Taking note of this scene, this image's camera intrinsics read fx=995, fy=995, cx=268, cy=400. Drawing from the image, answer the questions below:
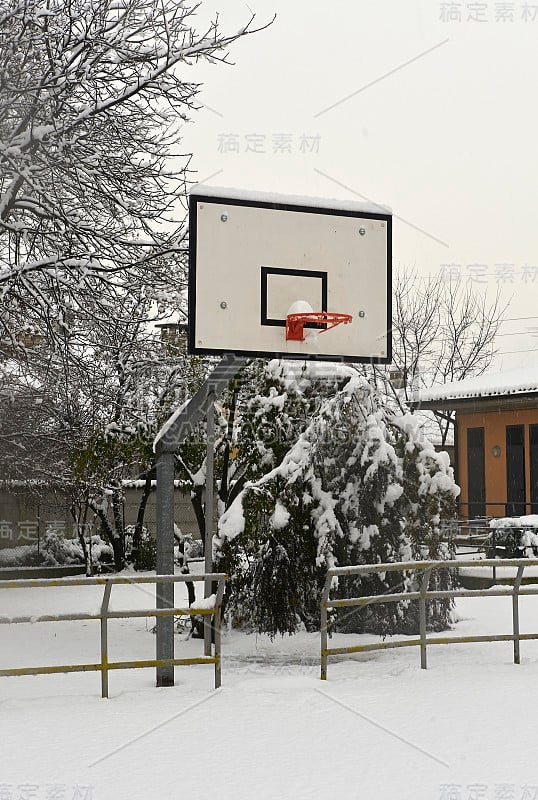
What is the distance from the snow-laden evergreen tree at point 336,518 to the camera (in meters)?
12.1

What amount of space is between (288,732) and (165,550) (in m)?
2.52

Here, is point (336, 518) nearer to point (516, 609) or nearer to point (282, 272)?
point (516, 609)

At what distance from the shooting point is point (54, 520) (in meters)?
23.5

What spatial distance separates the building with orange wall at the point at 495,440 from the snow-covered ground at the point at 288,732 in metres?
11.8

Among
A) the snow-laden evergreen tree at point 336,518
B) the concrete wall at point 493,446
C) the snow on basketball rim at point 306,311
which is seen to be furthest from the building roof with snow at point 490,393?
the snow on basketball rim at point 306,311

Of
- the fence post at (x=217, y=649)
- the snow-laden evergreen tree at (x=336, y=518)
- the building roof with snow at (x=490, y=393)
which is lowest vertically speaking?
the fence post at (x=217, y=649)

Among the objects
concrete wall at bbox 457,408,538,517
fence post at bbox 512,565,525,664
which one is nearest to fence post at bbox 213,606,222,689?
fence post at bbox 512,565,525,664

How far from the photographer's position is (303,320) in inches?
372

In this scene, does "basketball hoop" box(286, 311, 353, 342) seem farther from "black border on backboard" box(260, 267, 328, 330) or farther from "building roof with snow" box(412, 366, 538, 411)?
"building roof with snow" box(412, 366, 538, 411)

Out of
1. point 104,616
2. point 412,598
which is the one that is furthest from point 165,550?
point 412,598

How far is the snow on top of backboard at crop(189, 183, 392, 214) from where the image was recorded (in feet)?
30.8

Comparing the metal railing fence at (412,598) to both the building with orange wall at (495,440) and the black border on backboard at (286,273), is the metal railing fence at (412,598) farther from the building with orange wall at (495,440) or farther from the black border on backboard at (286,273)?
the building with orange wall at (495,440)

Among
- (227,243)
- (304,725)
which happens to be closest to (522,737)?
(304,725)

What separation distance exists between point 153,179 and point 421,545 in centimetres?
568
